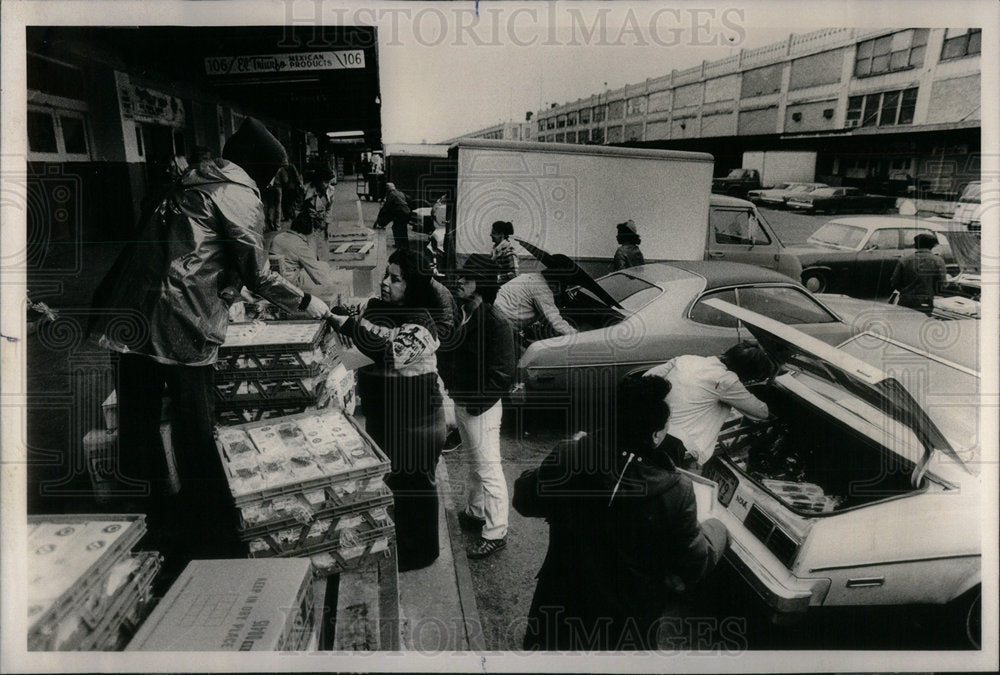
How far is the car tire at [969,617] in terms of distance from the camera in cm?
260

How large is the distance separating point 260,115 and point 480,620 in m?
3.59

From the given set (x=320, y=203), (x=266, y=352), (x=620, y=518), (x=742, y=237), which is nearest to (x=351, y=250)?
(x=320, y=203)

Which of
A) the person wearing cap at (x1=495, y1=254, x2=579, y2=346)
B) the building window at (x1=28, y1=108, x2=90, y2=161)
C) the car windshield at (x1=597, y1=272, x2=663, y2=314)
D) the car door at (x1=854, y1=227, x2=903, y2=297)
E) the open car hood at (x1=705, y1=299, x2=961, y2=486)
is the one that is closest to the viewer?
the open car hood at (x1=705, y1=299, x2=961, y2=486)

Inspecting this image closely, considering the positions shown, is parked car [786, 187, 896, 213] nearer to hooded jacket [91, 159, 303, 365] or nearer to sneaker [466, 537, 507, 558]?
sneaker [466, 537, 507, 558]

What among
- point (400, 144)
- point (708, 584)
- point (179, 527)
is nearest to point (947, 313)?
point (708, 584)

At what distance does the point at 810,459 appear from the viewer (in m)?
2.68

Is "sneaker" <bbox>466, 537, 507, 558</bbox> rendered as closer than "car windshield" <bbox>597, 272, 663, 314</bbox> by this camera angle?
Yes

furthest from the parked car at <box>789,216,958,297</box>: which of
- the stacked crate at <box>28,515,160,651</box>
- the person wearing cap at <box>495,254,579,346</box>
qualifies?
the stacked crate at <box>28,515,160,651</box>

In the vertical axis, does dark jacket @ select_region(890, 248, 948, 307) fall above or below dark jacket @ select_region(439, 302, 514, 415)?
above

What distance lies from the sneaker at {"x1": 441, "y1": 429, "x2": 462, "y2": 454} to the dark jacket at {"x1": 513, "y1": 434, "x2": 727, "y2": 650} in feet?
2.54

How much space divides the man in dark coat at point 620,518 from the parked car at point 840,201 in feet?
4.84

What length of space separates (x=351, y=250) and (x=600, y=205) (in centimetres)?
139

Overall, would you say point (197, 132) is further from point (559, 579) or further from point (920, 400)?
point (920, 400)

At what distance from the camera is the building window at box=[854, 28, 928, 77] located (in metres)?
2.55
